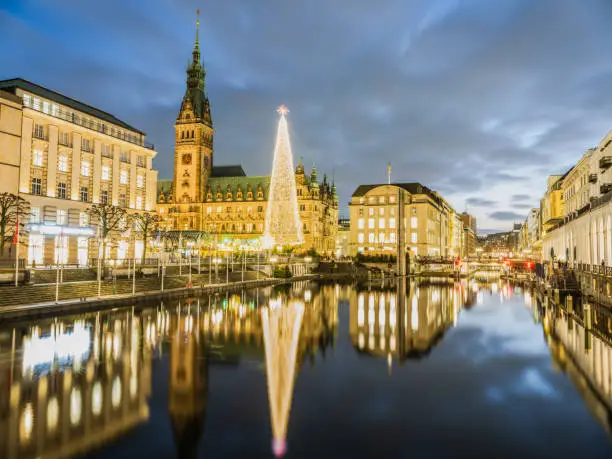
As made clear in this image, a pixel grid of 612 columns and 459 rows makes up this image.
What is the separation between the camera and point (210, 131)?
483 feet

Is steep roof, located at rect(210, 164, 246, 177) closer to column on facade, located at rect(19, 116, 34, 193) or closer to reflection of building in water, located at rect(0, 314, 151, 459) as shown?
column on facade, located at rect(19, 116, 34, 193)

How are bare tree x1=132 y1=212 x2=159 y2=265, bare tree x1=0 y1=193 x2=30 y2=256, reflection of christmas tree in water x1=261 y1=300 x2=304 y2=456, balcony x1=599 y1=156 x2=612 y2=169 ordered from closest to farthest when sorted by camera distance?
1. reflection of christmas tree in water x1=261 y1=300 x2=304 y2=456
2. bare tree x1=0 y1=193 x2=30 y2=256
3. balcony x1=599 y1=156 x2=612 y2=169
4. bare tree x1=132 y1=212 x2=159 y2=265

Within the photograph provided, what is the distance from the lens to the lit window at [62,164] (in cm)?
6259

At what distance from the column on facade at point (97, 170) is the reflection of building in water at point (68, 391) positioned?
45952 mm

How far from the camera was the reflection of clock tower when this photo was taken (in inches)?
5595

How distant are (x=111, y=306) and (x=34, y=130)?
34055 mm

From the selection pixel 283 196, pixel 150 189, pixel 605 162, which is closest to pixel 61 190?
pixel 150 189

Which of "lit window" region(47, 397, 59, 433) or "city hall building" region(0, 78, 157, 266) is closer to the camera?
"lit window" region(47, 397, 59, 433)

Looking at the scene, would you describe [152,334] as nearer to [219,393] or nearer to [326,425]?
[219,393]

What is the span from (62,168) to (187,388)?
55.9 meters

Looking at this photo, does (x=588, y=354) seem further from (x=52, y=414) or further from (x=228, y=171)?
(x=228, y=171)

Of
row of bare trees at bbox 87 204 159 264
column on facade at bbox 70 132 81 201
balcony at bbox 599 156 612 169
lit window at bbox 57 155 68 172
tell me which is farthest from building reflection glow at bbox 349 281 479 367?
lit window at bbox 57 155 68 172

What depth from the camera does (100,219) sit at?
196 ft

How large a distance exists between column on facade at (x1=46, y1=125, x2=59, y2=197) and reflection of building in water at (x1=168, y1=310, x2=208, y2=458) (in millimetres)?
42806
